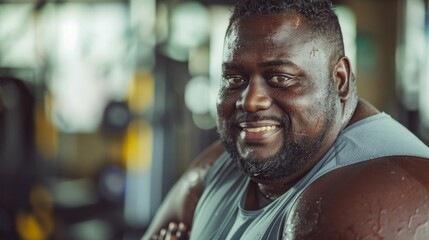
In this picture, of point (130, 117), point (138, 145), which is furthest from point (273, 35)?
point (130, 117)

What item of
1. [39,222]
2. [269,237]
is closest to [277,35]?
[269,237]

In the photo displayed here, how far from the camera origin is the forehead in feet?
5.25

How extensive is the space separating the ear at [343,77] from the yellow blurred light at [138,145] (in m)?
4.25

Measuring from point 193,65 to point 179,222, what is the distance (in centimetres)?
457

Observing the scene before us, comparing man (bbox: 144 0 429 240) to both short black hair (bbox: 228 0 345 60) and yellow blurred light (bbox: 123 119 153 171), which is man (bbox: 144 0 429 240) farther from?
yellow blurred light (bbox: 123 119 153 171)

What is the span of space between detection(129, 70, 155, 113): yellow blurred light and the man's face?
14.4 feet

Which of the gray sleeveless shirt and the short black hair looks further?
the short black hair

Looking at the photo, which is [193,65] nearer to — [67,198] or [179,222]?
[67,198]

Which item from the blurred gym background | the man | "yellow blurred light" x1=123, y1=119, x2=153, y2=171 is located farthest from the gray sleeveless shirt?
"yellow blurred light" x1=123, y1=119, x2=153, y2=171

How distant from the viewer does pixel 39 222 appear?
5508 mm

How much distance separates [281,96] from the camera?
1609 mm

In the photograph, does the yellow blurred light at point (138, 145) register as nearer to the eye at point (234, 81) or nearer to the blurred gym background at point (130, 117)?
the blurred gym background at point (130, 117)

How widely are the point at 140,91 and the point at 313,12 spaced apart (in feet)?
14.8

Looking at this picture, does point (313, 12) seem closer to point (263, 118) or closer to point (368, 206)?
point (263, 118)
